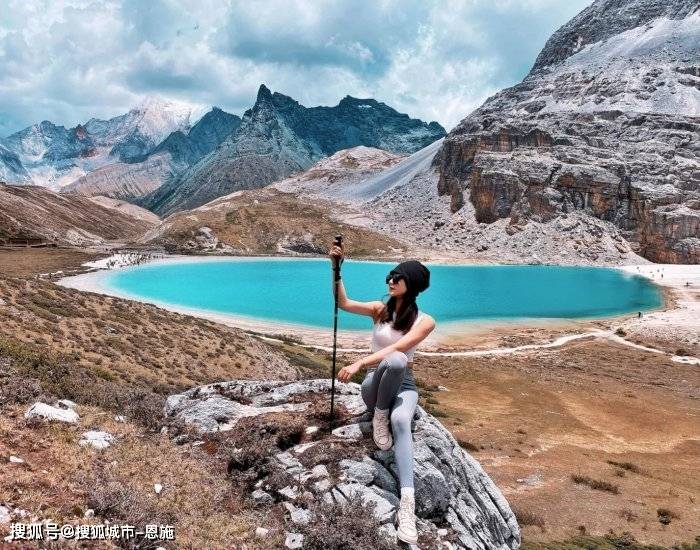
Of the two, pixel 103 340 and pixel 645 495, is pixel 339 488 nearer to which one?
pixel 645 495

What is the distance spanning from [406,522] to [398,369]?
2.03m

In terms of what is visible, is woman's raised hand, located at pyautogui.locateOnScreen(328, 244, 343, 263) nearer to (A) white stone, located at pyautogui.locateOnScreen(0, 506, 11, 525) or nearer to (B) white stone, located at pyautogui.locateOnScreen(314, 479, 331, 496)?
(B) white stone, located at pyautogui.locateOnScreen(314, 479, 331, 496)

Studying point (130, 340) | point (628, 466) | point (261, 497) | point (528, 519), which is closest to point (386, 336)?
point (261, 497)

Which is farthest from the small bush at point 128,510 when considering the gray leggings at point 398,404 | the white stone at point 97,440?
the gray leggings at point 398,404

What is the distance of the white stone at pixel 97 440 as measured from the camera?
7.81 meters

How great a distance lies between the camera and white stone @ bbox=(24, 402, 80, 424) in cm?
818

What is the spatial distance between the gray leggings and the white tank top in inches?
13.9

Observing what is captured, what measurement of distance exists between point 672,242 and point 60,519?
520 feet

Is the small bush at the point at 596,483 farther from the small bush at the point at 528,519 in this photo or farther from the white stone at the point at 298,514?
the white stone at the point at 298,514

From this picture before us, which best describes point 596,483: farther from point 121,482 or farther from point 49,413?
point 49,413

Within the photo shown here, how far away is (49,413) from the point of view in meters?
8.36

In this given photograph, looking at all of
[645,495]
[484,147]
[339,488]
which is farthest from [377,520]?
[484,147]

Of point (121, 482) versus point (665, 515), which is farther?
point (665, 515)

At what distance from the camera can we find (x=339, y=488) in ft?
23.4
